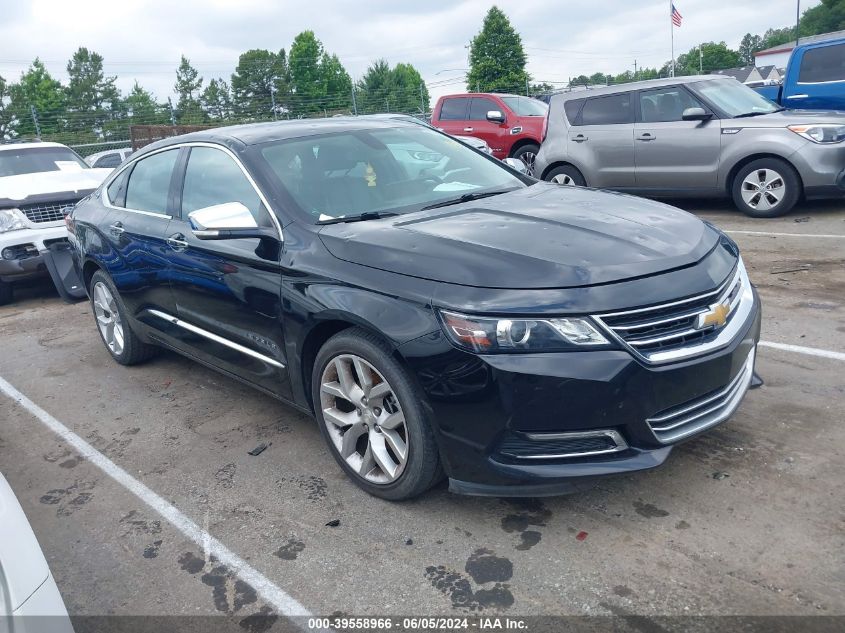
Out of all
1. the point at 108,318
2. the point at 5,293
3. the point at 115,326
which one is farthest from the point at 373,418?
the point at 5,293

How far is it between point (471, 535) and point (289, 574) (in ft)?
2.41

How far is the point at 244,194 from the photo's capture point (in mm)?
3826

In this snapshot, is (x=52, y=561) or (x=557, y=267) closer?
(x=557, y=267)

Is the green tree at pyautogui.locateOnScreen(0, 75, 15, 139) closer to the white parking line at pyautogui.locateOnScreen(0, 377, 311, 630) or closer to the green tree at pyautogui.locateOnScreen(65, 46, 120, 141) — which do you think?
the green tree at pyautogui.locateOnScreen(65, 46, 120, 141)


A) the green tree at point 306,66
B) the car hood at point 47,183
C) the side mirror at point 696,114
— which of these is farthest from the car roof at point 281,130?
the green tree at point 306,66

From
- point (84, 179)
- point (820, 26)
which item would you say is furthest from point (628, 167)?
point (820, 26)

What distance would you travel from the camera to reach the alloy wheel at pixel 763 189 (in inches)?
343

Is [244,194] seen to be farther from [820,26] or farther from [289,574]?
[820,26]

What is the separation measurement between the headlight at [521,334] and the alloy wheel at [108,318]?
11.5 feet

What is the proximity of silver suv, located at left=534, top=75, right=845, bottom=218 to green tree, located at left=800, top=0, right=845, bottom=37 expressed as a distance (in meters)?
86.1

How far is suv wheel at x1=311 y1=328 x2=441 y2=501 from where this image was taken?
2963 millimetres

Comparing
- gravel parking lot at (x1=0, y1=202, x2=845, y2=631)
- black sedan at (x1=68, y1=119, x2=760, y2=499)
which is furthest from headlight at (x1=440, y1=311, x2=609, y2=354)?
gravel parking lot at (x1=0, y1=202, x2=845, y2=631)

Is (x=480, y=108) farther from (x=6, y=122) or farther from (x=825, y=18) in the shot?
(x=825, y=18)

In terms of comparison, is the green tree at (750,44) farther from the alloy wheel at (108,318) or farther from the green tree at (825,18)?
the alloy wheel at (108,318)
